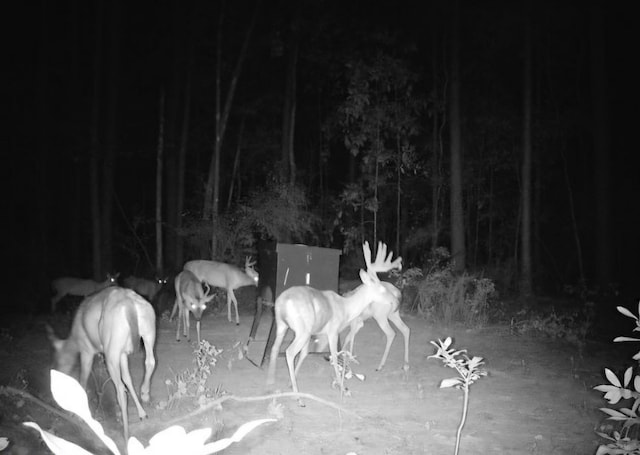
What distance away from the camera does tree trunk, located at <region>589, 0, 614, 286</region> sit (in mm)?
16234

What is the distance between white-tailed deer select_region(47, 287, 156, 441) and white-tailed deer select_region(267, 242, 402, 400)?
169 centimetres

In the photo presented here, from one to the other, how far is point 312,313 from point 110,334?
8.40 ft

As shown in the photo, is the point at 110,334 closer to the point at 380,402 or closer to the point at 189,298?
the point at 380,402

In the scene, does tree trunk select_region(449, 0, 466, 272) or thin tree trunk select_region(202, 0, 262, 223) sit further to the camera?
thin tree trunk select_region(202, 0, 262, 223)

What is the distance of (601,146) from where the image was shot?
16.6 meters

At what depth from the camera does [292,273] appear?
8.30 metres

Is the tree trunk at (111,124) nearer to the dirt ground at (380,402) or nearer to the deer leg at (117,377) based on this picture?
the dirt ground at (380,402)

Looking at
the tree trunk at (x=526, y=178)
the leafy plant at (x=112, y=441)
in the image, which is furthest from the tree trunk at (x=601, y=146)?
the leafy plant at (x=112, y=441)

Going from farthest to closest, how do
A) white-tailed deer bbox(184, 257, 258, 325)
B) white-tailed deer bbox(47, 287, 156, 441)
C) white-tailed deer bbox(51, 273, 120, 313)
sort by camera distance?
white-tailed deer bbox(51, 273, 120, 313) → white-tailed deer bbox(184, 257, 258, 325) → white-tailed deer bbox(47, 287, 156, 441)

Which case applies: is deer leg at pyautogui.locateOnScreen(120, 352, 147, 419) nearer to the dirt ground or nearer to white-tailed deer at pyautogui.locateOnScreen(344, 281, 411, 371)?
the dirt ground

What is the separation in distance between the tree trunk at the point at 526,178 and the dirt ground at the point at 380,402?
15.0 feet

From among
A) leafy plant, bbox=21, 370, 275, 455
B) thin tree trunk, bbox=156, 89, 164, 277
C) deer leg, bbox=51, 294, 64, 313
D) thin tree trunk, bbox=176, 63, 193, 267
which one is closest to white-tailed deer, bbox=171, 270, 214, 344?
deer leg, bbox=51, 294, 64, 313

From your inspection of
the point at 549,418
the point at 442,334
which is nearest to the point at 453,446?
the point at 549,418

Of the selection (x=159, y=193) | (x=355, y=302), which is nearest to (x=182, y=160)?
(x=159, y=193)
